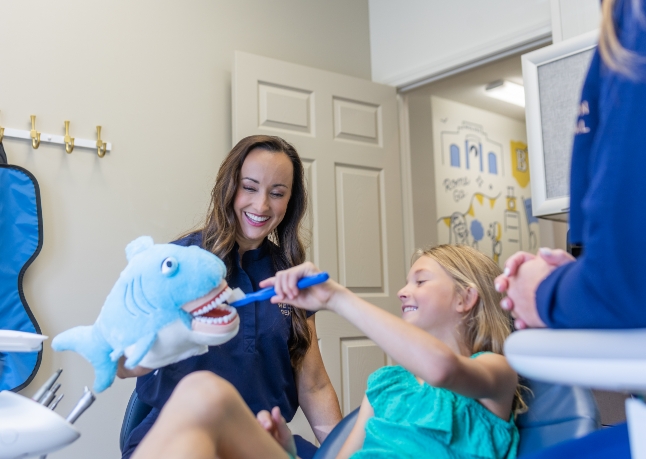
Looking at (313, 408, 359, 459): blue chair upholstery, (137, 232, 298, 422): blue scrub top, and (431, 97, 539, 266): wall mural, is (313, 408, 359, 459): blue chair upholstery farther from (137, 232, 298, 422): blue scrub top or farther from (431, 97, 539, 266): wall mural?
(431, 97, 539, 266): wall mural

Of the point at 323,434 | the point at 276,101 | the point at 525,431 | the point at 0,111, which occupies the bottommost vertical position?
the point at 323,434

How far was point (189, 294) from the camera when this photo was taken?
0.99 metres

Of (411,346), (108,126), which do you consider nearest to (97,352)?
(411,346)

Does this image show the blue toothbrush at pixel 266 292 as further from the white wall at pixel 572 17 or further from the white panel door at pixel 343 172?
the white wall at pixel 572 17

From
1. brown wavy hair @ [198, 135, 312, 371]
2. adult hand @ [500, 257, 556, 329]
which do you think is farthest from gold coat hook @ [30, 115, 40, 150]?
adult hand @ [500, 257, 556, 329]

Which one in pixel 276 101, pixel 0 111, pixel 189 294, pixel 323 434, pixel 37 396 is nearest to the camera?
pixel 189 294

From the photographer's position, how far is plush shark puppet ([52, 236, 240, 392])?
0.99 m

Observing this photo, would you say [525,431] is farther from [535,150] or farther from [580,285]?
[535,150]

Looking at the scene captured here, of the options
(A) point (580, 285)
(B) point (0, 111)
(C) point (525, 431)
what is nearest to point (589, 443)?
(A) point (580, 285)

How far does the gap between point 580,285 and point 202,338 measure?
62 centimetres

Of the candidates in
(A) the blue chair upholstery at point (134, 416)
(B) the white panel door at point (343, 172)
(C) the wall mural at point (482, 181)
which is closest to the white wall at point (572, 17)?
(B) the white panel door at point (343, 172)

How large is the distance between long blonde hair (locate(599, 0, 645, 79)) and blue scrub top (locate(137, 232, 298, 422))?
1115 mm

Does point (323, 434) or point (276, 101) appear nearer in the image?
point (323, 434)

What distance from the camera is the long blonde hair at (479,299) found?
130cm
